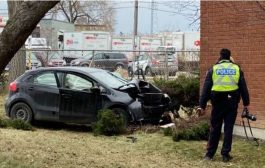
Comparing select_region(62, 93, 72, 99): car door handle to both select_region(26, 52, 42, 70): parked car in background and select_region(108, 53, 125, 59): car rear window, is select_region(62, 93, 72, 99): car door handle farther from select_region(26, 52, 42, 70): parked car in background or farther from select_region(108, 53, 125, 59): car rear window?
select_region(108, 53, 125, 59): car rear window

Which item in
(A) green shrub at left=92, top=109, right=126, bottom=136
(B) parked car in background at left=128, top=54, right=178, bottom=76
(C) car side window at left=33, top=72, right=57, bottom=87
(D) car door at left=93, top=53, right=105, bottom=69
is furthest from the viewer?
(D) car door at left=93, top=53, right=105, bottom=69

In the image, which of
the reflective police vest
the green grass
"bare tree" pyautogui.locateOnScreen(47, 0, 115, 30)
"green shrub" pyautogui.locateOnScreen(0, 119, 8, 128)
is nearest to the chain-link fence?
"green shrub" pyautogui.locateOnScreen(0, 119, 8, 128)

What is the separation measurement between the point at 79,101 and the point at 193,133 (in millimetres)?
2883

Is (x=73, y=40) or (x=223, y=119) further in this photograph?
(x=73, y=40)

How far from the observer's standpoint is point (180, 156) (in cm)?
820

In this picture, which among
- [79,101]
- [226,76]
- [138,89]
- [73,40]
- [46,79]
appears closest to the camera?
[226,76]

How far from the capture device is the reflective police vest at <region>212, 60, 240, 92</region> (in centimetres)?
770

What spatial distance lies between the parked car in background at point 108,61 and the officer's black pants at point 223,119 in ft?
66.3

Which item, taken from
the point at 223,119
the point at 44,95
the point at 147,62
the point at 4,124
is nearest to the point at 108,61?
the point at 147,62

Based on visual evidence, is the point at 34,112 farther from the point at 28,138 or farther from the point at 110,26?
the point at 110,26

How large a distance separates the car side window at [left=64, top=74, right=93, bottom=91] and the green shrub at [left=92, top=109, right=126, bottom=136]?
1.06 meters

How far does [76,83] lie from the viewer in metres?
11.5

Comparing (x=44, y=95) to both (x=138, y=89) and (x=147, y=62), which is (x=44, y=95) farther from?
(x=147, y=62)

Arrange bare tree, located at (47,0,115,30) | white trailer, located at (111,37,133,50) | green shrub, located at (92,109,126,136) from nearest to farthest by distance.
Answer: green shrub, located at (92,109,126,136), white trailer, located at (111,37,133,50), bare tree, located at (47,0,115,30)
